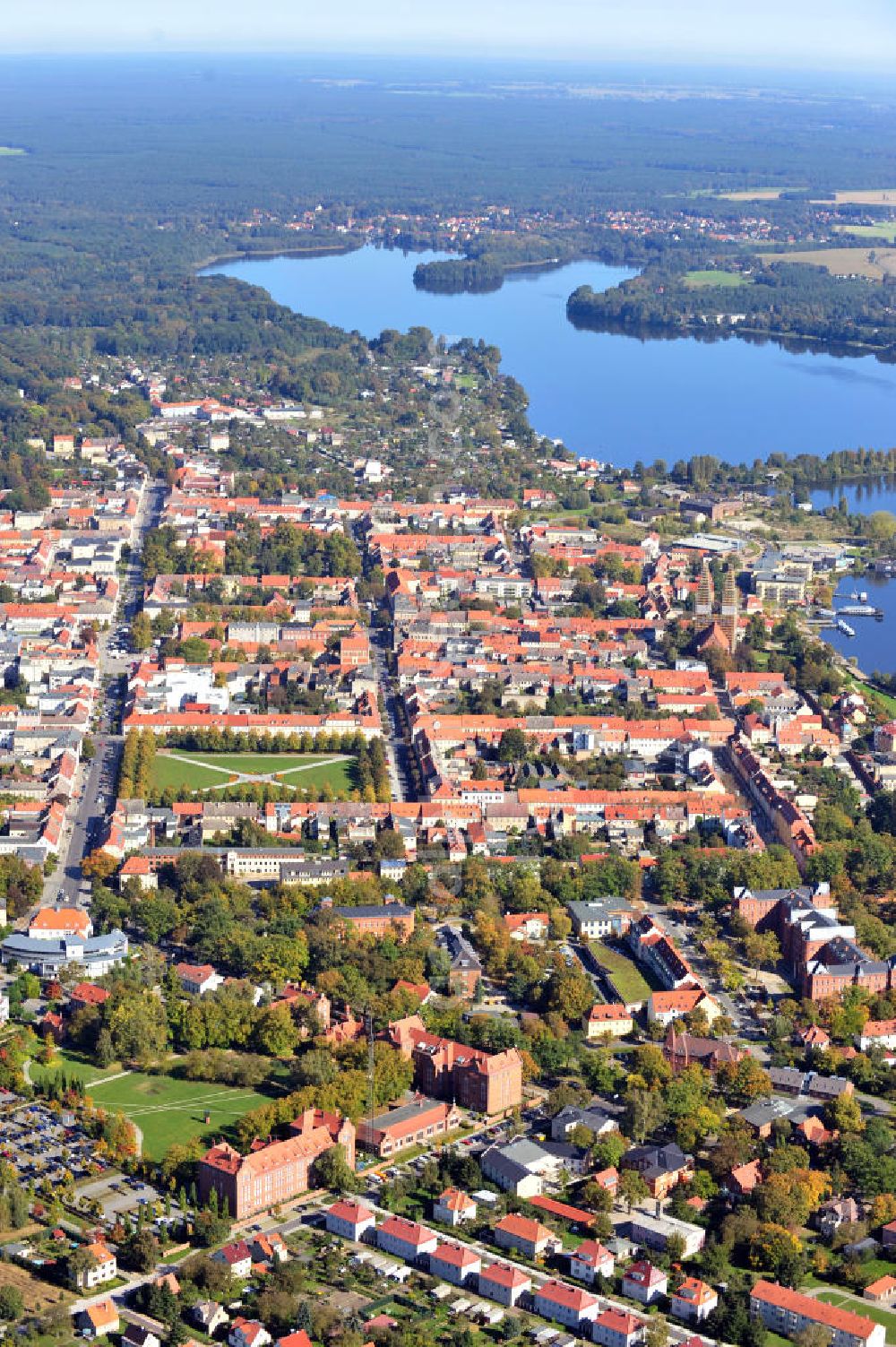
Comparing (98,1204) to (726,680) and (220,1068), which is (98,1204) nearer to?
(220,1068)

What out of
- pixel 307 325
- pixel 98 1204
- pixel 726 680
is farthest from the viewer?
pixel 307 325

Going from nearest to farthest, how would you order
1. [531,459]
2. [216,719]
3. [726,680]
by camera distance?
[216,719] → [726,680] → [531,459]

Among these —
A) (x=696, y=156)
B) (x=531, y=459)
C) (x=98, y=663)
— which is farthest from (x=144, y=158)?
(x=98, y=663)

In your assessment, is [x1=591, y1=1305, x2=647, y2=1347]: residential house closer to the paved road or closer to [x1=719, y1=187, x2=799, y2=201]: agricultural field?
the paved road

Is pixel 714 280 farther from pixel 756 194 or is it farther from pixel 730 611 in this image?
pixel 730 611

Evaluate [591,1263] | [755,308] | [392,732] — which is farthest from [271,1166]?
[755,308]

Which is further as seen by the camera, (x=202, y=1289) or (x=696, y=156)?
(x=696, y=156)
